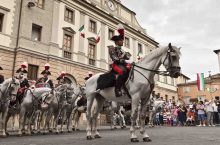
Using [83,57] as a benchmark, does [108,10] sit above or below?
above

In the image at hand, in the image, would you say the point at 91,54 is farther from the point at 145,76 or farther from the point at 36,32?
the point at 145,76

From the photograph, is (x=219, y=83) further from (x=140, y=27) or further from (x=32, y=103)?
(x=32, y=103)

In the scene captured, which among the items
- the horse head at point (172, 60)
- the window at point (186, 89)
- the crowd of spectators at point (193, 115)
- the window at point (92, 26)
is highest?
the window at point (92, 26)

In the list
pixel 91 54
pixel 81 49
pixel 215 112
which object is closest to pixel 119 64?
pixel 215 112

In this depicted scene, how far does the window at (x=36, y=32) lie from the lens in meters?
23.4

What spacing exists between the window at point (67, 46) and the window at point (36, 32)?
286 centimetres

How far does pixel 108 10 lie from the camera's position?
108 feet

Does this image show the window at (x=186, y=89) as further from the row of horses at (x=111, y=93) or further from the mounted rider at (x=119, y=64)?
the mounted rider at (x=119, y=64)

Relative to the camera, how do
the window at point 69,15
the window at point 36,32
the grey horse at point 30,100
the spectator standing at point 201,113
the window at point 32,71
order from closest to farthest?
1. the grey horse at point 30,100
2. the spectator standing at point 201,113
3. the window at point 32,71
4. the window at point 36,32
5. the window at point 69,15

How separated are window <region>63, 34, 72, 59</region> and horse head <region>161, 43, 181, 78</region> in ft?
63.2

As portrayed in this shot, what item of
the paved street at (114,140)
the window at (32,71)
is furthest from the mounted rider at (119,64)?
the window at (32,71)

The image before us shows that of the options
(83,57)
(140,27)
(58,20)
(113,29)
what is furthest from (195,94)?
(58,20)

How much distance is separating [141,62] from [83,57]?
66.1 ft

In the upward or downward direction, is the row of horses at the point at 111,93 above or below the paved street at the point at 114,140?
above
